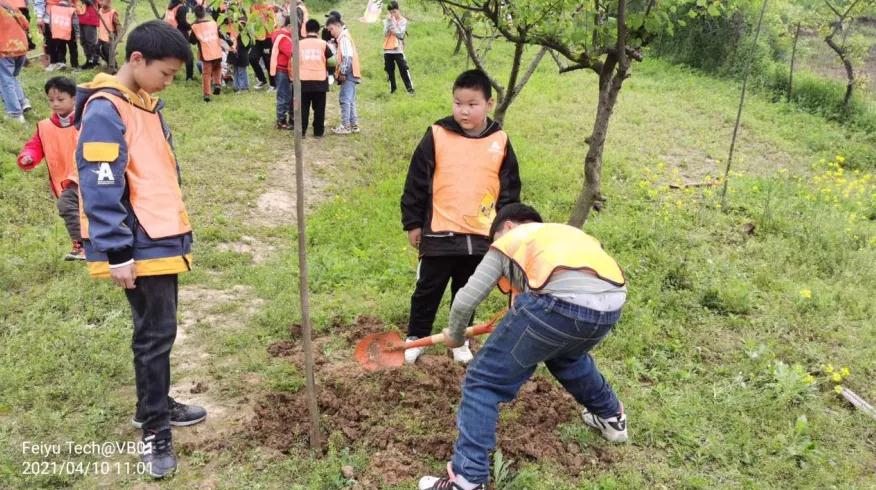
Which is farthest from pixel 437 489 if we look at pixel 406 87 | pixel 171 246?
pixel 406 87

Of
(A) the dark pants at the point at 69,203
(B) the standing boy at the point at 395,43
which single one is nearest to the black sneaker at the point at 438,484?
(A) the dark pants at the point at 69,203

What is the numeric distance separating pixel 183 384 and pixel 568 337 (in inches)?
89.1

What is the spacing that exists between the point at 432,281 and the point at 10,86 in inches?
249

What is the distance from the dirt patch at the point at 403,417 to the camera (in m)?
2.99

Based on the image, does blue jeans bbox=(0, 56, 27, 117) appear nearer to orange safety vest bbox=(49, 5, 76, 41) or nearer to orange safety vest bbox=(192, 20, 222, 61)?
orange safety vest bbox=(49, 5, 76, 41)

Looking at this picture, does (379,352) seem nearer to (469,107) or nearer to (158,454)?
(158,454)

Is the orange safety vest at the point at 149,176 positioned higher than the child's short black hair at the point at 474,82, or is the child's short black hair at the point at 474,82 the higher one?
the child's short black hair at the point at 474,82

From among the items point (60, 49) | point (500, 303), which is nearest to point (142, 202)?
point (500, 303)

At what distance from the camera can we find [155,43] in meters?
2.47

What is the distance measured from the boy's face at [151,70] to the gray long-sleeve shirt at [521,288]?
1525 millimetres

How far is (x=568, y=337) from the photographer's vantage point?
2516 millimetres

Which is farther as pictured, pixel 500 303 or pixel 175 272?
pixel 500 303

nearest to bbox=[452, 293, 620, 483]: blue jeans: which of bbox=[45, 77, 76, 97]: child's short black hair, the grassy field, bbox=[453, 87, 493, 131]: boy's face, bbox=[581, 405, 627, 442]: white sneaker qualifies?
the grassy field

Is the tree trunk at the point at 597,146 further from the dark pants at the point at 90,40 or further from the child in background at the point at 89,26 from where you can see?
the dark pants at the point at 90,40
